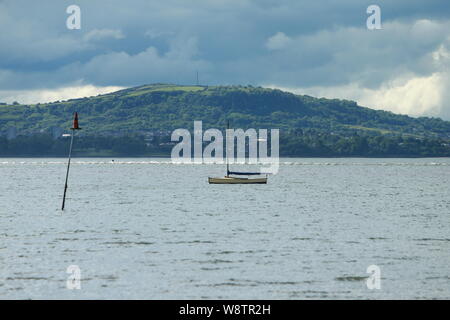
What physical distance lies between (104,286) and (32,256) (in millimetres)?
15155

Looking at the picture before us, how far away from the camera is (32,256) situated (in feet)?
199

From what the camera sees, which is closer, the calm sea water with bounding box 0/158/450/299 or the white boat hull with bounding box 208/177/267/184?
the calm sea water with bounding box 0/158/450/299

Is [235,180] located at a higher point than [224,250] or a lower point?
higher

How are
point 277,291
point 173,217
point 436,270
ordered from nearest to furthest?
point 277,291, point 436,270, point 173,217

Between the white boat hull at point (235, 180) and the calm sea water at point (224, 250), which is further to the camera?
the white boat hull at point (235, 180)

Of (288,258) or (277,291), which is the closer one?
(277,291)

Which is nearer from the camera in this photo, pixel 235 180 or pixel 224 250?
pixel 224 250

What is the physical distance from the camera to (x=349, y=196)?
14812 centimetres

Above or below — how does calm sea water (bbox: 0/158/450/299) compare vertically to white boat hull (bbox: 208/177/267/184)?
below

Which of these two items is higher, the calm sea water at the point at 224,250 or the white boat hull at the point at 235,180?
the white boat hull at the point at 235,180
